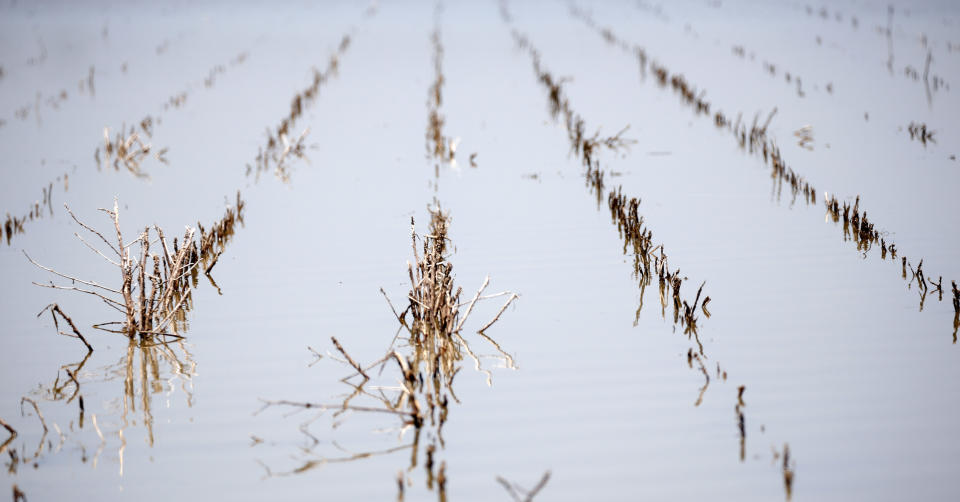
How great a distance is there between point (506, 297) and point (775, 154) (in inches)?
188

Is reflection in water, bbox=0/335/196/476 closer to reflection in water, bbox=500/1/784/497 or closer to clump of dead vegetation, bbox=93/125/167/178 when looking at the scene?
reflection in water, bbox=500/1/784/497

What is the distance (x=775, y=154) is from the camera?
9000 mm

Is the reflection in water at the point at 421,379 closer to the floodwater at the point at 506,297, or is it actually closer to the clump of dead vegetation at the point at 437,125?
the floodwater at the point at 506,297

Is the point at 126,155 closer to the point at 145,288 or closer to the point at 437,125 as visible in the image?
the point at 437,125

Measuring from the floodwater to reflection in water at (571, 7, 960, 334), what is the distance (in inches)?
1.6

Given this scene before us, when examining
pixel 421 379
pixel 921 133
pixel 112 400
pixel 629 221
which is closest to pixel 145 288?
pixel 112 400

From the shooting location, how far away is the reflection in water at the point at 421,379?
3314 mm

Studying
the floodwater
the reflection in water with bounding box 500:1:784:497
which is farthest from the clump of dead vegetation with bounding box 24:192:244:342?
the reflection in water with bounding box 500:1:784:497

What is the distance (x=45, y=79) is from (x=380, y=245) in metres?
12.3

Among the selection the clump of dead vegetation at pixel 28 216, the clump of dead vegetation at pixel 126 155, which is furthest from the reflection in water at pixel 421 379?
the clump of dead vegetation at pixel 126 155

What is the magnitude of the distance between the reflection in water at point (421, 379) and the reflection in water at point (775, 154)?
2.20 meters

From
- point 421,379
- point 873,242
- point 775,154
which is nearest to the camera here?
point 421,379

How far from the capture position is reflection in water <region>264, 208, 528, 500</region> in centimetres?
331

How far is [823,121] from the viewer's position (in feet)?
35.0
